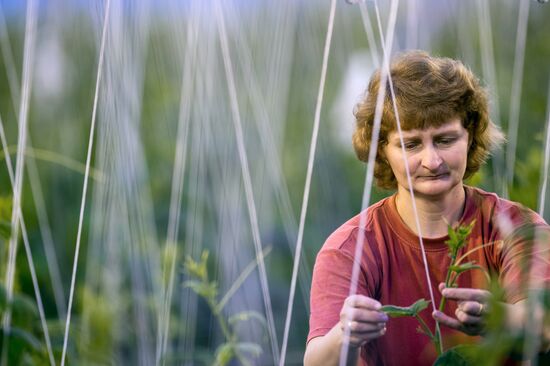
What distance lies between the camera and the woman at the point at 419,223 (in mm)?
869

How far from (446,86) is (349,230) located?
17cm

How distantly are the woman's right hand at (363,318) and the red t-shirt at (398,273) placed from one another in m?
0.11

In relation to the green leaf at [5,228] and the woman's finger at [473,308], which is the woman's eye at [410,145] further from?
the green leaf at [5,228]

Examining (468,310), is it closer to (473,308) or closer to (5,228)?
(473,308)

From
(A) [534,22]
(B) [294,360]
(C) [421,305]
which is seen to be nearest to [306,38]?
(A) [534,22]

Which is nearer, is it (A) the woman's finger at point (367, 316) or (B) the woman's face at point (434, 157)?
(A) the woman's finger at point (367, 316)

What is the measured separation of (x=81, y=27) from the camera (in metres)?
2.58

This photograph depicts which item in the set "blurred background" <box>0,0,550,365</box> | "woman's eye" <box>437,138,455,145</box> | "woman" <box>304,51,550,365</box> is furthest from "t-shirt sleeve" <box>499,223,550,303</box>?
"blurred background" <box>0,0,550,365</box>

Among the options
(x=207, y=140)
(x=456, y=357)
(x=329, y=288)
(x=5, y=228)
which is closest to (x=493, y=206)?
(x=329, y=288)

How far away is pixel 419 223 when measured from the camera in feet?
3.00

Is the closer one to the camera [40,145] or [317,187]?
[317,187]

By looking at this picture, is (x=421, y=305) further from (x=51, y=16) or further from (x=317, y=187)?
(x=51, y=16)

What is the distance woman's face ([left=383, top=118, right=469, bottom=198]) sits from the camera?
86cm

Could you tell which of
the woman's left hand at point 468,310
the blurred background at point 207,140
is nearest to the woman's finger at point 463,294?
the woman's left hand at point 468,310
